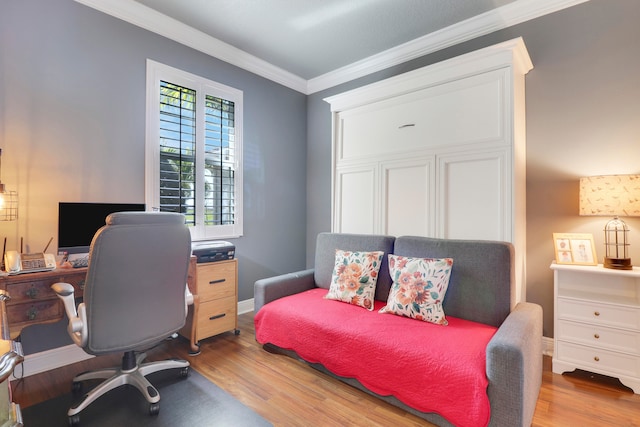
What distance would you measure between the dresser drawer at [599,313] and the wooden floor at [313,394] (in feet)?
1.39

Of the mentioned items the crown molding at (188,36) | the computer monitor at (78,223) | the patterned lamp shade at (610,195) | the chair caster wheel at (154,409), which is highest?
the crown molding at (188,36)

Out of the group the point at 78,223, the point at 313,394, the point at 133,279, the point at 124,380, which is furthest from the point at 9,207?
the point at 313,394

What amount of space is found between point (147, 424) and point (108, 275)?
2.80ft

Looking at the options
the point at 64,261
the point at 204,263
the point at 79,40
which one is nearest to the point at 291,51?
the point at 79,40

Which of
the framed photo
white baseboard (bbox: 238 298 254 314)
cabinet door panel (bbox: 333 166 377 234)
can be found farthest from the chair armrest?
the framed photo

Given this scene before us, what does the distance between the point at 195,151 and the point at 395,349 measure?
255cm

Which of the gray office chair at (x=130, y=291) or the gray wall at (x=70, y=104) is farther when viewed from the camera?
the gray wall at (x=70, y=104)

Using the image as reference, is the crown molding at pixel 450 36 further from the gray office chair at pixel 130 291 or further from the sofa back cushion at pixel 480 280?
the gray office chair at pixel 130 291

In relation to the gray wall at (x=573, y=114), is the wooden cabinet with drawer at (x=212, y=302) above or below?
below

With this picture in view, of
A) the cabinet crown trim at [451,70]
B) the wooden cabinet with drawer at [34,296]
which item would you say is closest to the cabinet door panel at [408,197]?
the cabinet crown trim at [451,70]

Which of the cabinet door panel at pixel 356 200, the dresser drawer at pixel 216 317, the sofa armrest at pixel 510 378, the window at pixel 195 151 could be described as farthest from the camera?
the cabinet door panel at pixel 356 200

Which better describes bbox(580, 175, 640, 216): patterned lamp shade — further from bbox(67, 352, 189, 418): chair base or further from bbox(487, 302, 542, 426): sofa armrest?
bbox(67, 352, 189, 418): chair base

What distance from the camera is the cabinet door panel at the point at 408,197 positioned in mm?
2834

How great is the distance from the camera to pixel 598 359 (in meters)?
2.08
